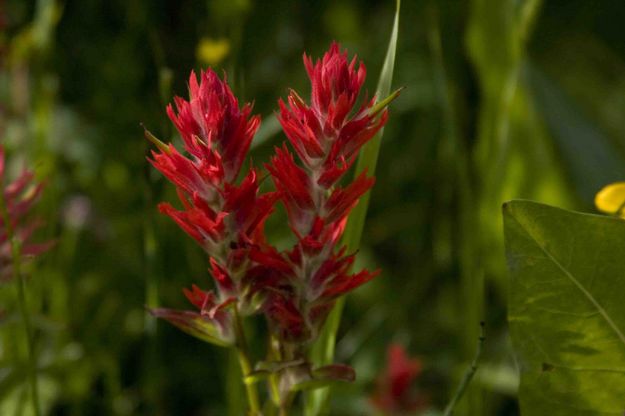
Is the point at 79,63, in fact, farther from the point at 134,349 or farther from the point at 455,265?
the point at 455,265

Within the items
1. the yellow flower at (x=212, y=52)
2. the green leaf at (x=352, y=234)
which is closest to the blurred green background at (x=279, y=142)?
the yellow flower at (x=212, y=52)

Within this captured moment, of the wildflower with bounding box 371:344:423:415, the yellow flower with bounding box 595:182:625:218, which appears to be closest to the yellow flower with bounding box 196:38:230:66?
the wildflower with bounding box 371:344:423:415

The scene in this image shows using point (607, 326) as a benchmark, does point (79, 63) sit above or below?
above

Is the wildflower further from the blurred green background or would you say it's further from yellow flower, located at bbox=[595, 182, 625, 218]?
yellow flower, located at bbox=[595, 182, 625, 218]

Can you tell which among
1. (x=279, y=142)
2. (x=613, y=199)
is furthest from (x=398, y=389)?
(x=279, y=142)

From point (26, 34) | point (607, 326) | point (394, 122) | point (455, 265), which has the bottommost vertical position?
point (607, 326)

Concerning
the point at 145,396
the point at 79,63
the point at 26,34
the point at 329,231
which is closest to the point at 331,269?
the point at 329,231
